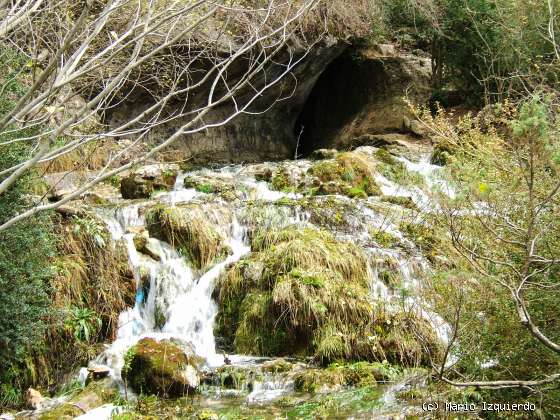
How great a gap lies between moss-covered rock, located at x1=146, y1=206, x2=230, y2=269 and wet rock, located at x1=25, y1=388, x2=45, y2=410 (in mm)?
2708

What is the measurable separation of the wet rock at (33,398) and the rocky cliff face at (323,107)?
9.16 meters

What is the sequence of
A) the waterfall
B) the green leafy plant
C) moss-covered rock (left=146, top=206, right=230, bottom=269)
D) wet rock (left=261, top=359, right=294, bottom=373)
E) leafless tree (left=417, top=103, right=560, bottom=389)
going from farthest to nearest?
moss-covered rock (left=146, top=206, right=230, bottom=269) → the waterfall → the green leafy plant → wet rock (left=261, top=359, right=294, bottom=373) → leafless tree (left=417, top=103, right=560, bottom=389)

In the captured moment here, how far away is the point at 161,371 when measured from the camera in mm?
5621

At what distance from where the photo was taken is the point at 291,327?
6711 mm

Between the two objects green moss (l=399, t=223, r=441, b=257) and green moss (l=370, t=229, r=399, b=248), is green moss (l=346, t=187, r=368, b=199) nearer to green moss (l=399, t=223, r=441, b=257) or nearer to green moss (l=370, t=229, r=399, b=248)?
green moss (l=399, t=223, r=441, b=257)

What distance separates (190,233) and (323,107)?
425 inches

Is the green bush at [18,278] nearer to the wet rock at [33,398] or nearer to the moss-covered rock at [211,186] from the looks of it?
the wet rock at [33,398]

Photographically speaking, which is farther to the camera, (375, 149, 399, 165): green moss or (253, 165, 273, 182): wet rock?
(375, 149, 399, 165): green moss

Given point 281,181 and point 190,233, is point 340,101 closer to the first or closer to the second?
point 281,181

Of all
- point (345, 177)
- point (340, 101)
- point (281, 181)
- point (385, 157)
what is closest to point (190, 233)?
point (281, 181)

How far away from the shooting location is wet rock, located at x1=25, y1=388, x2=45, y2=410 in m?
5.50

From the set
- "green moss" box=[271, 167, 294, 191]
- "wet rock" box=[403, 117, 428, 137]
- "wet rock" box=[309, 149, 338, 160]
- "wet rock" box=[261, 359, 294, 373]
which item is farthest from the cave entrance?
"wet rock" box=[261, 359, 294, 373]

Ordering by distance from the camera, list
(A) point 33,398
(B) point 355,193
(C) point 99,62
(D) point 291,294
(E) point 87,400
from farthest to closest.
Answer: (B) point 355,193 → (D) point 291,294 → (A) point 33,398 → (E) point 87,400 → (C) point 99,62

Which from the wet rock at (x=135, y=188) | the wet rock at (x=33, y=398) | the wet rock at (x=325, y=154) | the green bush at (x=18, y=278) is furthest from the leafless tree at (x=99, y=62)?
the wet rock at (x=325, y=154)
